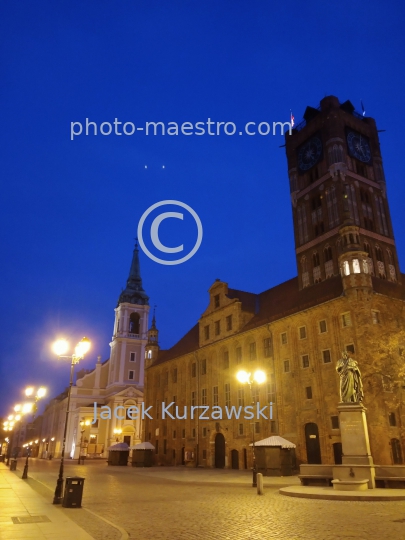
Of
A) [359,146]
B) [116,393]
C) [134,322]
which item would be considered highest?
[359,146]

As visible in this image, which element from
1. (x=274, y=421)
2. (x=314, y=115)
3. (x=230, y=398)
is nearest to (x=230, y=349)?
(x=230, y=398)

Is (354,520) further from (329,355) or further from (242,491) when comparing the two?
(329,355)

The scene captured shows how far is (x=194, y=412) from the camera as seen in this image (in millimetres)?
53219

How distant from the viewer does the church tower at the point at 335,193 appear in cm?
4775

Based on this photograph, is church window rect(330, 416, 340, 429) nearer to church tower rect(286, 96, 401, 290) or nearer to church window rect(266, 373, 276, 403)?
church window rect(266, 373, 276, 403)

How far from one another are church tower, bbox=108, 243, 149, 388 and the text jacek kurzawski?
5.77 metres

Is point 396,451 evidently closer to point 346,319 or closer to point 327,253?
point 346,319

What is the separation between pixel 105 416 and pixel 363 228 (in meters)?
58.4

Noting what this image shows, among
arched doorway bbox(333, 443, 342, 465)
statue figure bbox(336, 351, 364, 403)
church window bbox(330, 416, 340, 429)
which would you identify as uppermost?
statue figure bbox(336, 351, 364, 403)

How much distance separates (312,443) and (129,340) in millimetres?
57342

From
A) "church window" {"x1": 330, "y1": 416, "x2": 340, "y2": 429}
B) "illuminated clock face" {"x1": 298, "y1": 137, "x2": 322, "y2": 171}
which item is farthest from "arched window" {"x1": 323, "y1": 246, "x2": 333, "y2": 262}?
"church window" {"x1": 330, "y1": 416, "x2": 340, "y2": 429}

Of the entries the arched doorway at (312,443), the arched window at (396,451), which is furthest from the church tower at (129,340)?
the arched window at (396,451)

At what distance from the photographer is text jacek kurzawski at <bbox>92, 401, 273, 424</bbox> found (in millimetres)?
42656

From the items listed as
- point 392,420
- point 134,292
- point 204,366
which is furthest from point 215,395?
point 134,292
